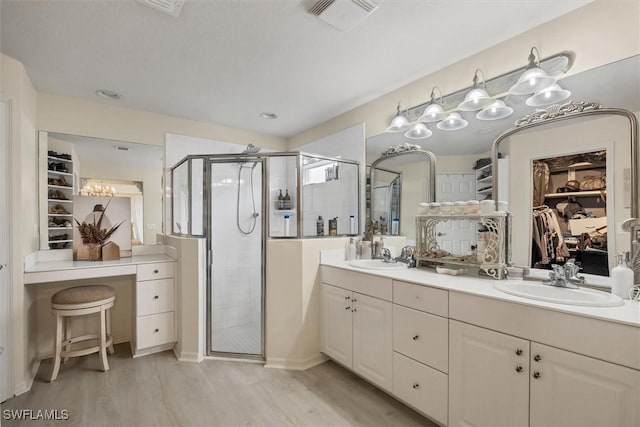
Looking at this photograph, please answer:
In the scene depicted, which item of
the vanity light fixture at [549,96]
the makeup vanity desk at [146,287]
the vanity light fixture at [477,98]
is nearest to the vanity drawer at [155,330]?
the makeup vanity desk at [146,287]

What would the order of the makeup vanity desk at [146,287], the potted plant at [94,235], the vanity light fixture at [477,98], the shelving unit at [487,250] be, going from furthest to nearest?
the potted plant at [94,235]
the makeup vanity desk at [146,287]
the vanity light fixture at [477,98]
the shelving unit at [487,250]

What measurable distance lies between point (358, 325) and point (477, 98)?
1828 millimetres

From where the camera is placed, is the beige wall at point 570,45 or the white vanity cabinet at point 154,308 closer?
the beige wall at point 570,45

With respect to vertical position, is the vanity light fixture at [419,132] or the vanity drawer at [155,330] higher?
the vanity light fixture at [419,132]

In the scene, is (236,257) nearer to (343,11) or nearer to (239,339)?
(239,339)

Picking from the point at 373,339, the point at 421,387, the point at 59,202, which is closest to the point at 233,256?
the point at 373,339

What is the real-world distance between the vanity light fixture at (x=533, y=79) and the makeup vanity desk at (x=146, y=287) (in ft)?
10.2

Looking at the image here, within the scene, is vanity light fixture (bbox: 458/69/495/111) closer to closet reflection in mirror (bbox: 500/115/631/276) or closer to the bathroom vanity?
closet reflection in mirror (bbox: 500/115/631/276)

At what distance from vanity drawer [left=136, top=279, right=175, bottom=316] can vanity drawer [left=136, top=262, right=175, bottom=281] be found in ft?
0.14

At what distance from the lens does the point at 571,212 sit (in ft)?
5.66

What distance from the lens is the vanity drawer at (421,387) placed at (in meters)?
1.66

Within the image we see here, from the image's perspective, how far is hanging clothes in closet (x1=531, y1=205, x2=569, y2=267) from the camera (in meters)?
1.76

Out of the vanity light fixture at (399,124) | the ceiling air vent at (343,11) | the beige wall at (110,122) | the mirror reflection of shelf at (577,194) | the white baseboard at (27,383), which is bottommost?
the white baseboard at (27,383)

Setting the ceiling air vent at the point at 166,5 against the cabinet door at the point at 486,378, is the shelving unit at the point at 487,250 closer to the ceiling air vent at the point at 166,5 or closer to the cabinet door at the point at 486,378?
the cabinet door at the point at 486,378
